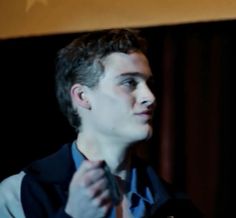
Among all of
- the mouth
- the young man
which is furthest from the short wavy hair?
the mouth

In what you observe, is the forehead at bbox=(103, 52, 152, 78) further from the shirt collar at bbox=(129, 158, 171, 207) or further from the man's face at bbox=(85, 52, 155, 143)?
the shirt collar at bbox=(129, 158, 171, 207)

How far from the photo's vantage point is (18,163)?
4.77ft

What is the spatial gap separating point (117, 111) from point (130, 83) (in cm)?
6

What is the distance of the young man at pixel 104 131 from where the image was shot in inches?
37.6

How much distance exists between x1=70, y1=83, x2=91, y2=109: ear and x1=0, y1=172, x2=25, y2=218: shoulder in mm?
183

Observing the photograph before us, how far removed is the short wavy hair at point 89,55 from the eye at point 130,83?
0.05 m

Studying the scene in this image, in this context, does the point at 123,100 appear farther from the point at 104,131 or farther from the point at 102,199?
the point at 102,199

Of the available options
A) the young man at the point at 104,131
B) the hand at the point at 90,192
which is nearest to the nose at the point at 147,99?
the young man at the point at 104,131

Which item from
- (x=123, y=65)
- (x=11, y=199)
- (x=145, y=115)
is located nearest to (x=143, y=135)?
(x=145, y=115)

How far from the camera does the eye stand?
0.98m

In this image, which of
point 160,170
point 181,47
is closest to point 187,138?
point 160,170

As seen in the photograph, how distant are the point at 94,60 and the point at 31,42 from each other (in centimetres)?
57

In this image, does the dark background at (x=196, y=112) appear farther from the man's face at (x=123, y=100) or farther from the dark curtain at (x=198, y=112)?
the man's face at (x=123, y=100)

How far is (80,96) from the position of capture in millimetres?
1002
